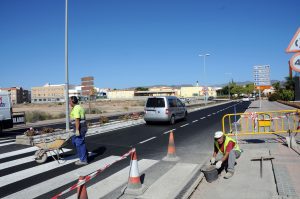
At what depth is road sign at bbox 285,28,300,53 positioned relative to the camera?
6123mm

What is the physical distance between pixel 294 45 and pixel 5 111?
624 inches

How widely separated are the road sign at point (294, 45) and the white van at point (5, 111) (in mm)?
15657

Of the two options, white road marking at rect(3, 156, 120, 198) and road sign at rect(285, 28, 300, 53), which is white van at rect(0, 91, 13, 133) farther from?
road sign at rect(285, 28, 300, 53)

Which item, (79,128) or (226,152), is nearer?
(226,152)

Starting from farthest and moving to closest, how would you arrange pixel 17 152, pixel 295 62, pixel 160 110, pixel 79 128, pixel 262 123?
pixel 160 110, pixel 262 123, pixel 17 152, pixel 79 128, pixel 295 62

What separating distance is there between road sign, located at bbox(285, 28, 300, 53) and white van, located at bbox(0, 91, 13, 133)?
15.7m

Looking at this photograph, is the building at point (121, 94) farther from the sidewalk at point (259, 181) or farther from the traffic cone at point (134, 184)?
the traffic cone at point (134, 184)

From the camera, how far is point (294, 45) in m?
6.16

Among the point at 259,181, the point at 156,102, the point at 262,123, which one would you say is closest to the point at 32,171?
the point at 259,181

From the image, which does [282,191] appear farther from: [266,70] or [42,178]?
[266,70]

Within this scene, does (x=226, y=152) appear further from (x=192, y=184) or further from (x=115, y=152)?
(x=115, y=152)

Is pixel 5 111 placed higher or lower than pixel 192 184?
higher

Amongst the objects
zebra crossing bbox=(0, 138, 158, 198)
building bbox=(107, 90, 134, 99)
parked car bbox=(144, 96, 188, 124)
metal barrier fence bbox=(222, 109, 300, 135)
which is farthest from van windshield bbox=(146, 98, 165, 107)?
building bbox=(107, 90, 134, 99)

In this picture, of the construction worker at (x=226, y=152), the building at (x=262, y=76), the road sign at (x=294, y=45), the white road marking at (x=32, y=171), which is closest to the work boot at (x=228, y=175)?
the construction worker at (x=226, y=152)
